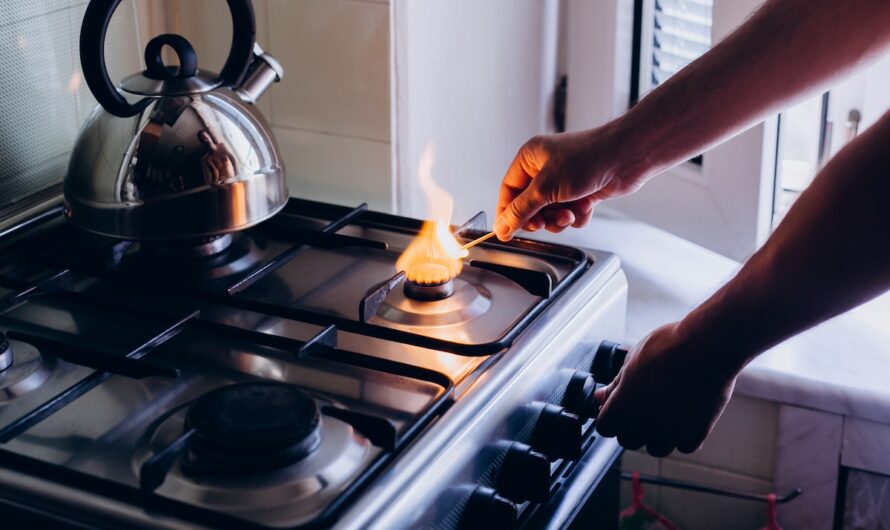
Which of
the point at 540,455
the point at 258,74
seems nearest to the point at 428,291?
the point at 540,455

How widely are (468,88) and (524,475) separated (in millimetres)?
820

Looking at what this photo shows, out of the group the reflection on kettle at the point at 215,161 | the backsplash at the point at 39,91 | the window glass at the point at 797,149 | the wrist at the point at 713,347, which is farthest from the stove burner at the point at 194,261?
the window glass at the point at 797,149

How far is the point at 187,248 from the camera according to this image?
124 centimetres

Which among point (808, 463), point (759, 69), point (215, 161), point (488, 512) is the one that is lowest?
point (808, 463)

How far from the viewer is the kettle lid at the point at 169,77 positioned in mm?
1161

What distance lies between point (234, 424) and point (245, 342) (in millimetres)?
227

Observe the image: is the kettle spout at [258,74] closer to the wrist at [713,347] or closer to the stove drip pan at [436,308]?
the stove drip pan at [436,308]

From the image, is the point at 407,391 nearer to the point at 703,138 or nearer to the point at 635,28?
the point at 703,138

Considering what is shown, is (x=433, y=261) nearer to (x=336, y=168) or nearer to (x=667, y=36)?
(x=336, y=168)

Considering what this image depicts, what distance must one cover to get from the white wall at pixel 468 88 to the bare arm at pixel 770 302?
1.96 ft

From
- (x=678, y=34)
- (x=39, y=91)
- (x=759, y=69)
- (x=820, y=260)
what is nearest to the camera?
(x=820, y=260)

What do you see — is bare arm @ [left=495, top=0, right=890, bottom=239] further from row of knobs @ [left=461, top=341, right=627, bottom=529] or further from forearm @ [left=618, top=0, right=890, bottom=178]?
row of knobs @ [left=461, top=341, right=627, bottom=529]

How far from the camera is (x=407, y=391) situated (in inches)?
38.3

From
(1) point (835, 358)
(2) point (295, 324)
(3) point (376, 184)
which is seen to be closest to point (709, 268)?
(1) point (835, 358)
